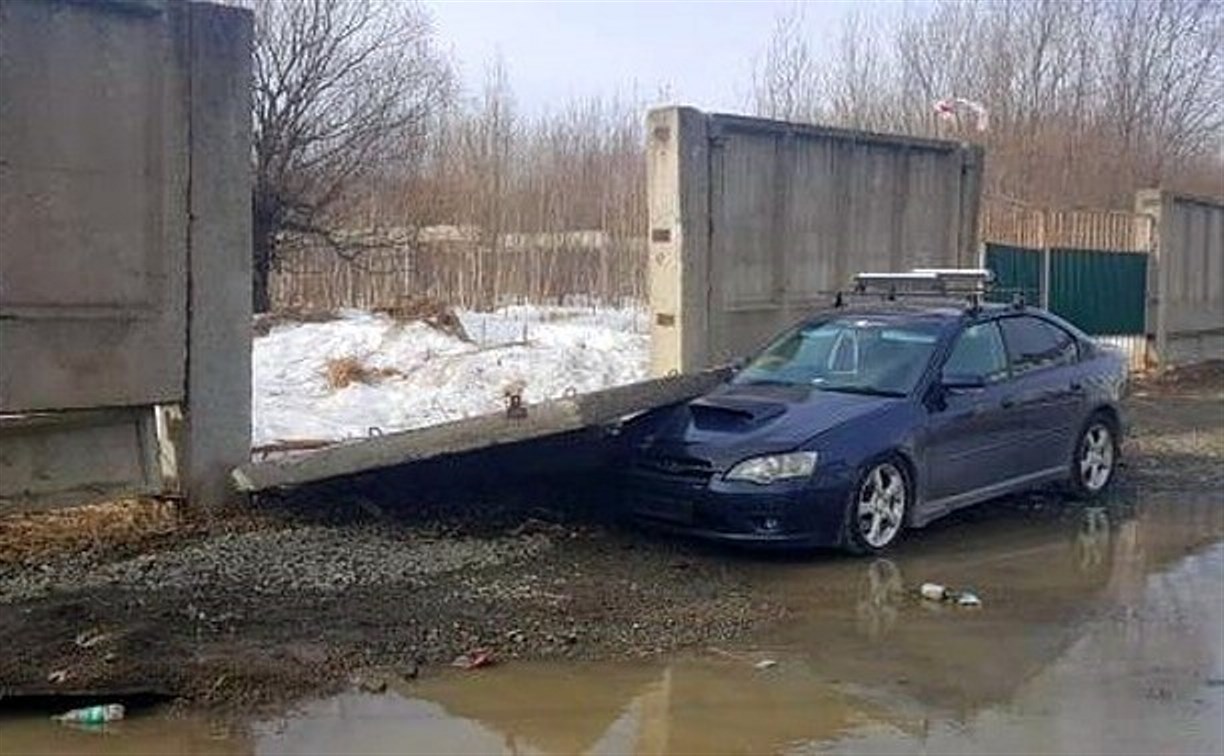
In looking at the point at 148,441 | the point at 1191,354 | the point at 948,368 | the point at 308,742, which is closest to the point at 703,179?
the point at 948,368

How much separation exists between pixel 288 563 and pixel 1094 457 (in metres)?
6.31

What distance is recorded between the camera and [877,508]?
28.4ft

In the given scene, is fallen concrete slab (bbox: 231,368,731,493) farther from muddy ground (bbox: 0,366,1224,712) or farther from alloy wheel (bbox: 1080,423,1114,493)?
alloy wheel (bbox: 1080,423,1114,493)

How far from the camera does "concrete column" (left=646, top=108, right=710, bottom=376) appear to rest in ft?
39.5

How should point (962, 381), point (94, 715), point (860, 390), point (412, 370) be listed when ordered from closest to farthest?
point (94, 715) → point (860, 390) → point (962, 381) → point (412, 370)

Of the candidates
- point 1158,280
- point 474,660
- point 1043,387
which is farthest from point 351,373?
point 474,660

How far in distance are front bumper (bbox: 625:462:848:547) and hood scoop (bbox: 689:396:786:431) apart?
1.49 ft

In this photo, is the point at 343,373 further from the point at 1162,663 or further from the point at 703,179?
the point at 1162,663

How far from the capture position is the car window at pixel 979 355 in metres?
9.38

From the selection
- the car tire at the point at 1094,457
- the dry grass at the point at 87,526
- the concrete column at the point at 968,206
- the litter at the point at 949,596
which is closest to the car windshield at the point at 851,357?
the litter at the point at 949,596

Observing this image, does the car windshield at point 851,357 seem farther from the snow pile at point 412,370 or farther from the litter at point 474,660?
the snow pile at point 412,370

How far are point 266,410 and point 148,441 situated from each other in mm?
6968

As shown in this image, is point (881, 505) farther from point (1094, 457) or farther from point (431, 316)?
point (431, 316)

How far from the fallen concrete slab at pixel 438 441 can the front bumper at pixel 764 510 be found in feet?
2.26
